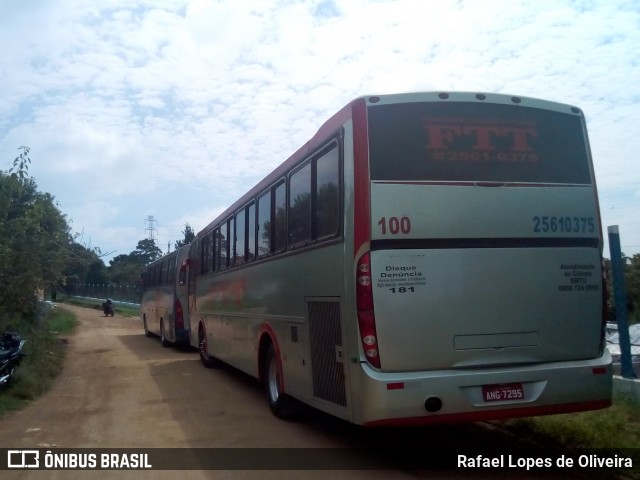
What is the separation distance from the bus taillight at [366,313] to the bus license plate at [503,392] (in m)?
1.05

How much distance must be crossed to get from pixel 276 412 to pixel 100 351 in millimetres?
12879

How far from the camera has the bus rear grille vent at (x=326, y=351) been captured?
6.27 meters

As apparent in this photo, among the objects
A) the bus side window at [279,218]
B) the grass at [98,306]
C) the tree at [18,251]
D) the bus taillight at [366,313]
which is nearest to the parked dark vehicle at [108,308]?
A: the grass at [98,306]

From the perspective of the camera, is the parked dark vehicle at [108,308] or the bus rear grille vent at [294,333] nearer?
the bus rear grille vent at [294,333]

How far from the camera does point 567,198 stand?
→ 6.35 metres

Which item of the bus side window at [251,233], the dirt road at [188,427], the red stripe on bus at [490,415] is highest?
the bus side window at [251,233]

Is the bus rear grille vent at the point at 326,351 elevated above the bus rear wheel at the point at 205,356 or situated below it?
above

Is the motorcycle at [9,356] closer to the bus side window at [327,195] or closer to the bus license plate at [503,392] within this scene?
the bus side window at [327,195]

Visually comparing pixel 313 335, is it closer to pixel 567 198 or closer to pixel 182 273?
pixel 567 198

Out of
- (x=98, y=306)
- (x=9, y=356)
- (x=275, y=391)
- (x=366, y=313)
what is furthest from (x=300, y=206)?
(x=98, y=306)

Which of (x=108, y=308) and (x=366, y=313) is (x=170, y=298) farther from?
(x=108, y=308)

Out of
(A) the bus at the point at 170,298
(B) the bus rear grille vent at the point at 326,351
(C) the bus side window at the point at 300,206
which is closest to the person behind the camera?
(B) the bus rear grille vent at the point at 326,351

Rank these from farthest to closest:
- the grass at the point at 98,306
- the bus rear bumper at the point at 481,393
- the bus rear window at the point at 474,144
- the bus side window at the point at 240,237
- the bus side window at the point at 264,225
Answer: the grass at the point at 98,306
the bus side window at the point at 240,237
the bus side window at the point at 264,225
the bus rear window at the point at 474,144
the bus rear bumper at the point at 481,393

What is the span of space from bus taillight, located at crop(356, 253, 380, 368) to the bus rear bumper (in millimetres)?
132
